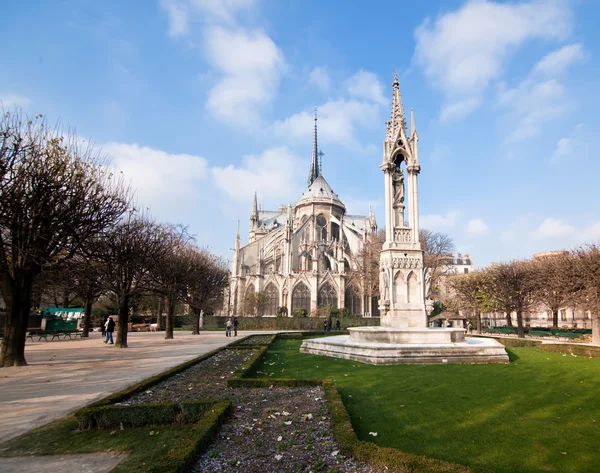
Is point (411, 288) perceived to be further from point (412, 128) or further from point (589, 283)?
point (589, 283)

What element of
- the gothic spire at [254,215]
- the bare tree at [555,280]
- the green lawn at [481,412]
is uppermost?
the gothic spire at [254,215]

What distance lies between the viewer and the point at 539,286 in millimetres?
28609

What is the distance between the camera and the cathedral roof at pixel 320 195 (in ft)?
224

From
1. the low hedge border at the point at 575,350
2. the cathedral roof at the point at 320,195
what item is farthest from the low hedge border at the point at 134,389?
the cathedral roof at the point at 320,195

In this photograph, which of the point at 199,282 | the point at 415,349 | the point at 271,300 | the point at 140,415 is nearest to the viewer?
the point at 140,415

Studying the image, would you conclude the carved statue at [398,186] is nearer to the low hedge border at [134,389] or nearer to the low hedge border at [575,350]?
the low hedge border at [575,350]

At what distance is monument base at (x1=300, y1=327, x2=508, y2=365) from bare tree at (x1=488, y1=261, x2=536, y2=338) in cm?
1887

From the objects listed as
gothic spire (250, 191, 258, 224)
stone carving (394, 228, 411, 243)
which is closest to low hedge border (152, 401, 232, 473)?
stone carving (394, 228, 411, 243)

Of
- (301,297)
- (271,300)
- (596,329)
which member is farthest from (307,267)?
(596,329)

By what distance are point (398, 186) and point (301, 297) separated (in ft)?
123

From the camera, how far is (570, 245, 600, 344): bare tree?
2195cm

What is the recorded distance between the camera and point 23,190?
37.2 feet

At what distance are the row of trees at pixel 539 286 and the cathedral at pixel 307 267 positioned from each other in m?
12.5

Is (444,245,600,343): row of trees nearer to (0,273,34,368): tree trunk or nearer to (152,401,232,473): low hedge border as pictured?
(152,401,232,473): low hedge border
